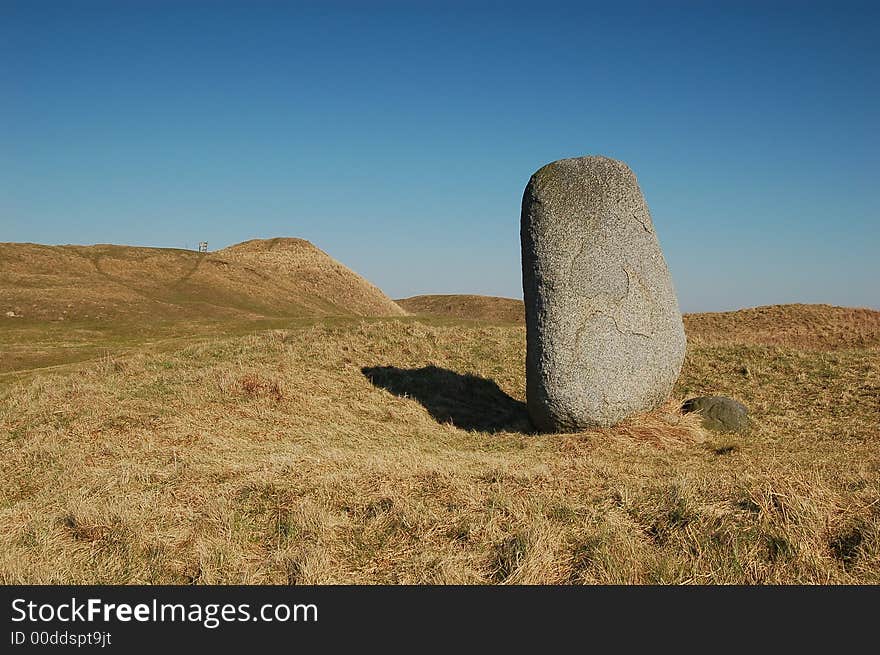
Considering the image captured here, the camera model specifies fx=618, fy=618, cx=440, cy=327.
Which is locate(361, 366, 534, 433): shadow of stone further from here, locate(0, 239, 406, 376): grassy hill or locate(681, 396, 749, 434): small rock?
locate(0, 239, 406, 376): grassy hill

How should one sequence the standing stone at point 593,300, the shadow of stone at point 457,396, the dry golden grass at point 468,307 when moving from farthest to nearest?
the dry golden grass at point 468,307
the shadow of stone at point 457,396
the standing stone at point 593,300

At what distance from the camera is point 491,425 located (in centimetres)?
1192

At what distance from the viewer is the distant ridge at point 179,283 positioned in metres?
36.4

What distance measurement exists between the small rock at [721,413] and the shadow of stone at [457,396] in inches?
126

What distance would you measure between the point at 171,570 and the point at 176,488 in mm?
2132

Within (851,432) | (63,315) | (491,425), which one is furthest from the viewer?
(63,315)

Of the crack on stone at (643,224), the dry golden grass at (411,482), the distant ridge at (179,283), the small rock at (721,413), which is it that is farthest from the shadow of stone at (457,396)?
the distant ridge at (179,283)

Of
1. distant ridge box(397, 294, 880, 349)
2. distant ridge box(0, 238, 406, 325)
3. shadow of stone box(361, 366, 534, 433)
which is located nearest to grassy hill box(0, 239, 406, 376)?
distant ridge box(0, 238, 406, 325)

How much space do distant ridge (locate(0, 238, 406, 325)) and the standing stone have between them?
29992mm

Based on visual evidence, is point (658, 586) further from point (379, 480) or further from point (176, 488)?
point (176, 488)

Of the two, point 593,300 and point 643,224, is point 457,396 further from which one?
point 643,224

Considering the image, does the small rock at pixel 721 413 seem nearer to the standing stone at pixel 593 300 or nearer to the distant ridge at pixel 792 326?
the standing stone at pixel 593 300

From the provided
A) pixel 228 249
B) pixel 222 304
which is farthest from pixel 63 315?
pixel 228 249

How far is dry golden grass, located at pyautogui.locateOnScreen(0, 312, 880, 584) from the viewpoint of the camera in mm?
5211
